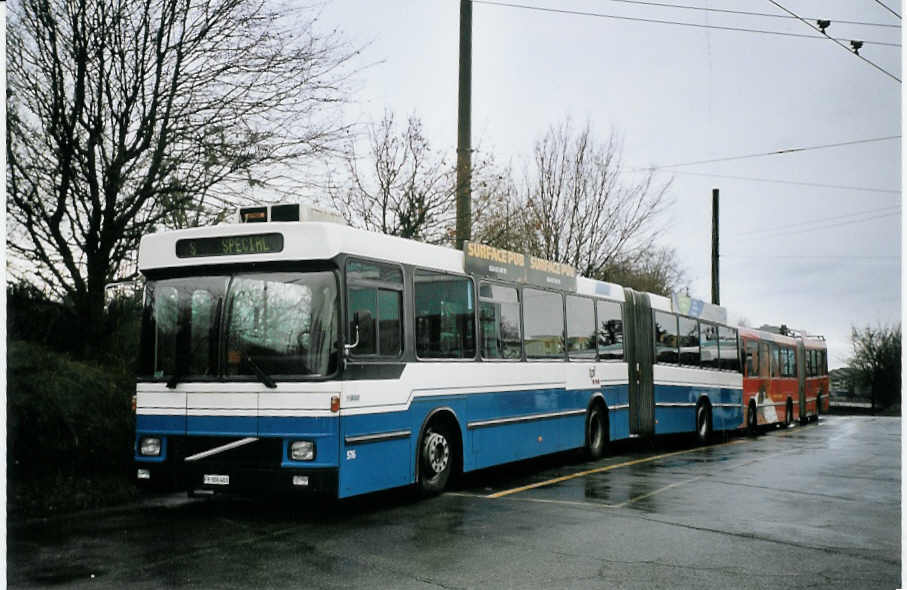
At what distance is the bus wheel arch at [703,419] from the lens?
20847mm

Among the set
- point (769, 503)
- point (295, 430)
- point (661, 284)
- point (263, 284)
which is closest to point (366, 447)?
point (295, 430)

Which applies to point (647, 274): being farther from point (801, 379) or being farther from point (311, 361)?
point (311, 361)

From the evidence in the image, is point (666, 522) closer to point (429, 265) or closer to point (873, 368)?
point (429, 265)

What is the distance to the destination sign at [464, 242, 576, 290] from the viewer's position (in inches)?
492

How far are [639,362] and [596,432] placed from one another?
2.29 meters

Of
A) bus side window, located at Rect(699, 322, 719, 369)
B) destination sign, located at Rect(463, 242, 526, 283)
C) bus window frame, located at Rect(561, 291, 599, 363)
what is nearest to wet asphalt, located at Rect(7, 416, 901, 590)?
bus window frame, located at Rect(561, 291, 599, 363)

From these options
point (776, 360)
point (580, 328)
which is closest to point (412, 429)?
point (580, 328)

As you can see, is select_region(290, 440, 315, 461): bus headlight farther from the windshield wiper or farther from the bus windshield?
the windshield wiper

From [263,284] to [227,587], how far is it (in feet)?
11.4

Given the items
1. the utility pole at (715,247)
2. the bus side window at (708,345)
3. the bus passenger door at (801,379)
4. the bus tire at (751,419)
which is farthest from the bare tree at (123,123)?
the utility pole at (715,247)

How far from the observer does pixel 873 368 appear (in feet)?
148

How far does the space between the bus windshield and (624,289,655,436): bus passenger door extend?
9.43 metres

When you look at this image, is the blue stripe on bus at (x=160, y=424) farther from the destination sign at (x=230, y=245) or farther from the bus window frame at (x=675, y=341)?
the bus window frame at (x=675, y=341)

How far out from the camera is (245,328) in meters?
9.41
